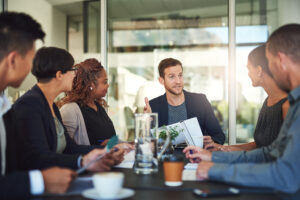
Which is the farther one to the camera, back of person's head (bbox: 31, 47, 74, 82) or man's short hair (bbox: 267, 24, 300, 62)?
back of person's head (bbox: 31, 47, 74, 82)

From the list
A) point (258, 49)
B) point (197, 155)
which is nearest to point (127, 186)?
point (197, 155)

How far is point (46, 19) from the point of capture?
600 cm

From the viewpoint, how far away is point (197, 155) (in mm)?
1898

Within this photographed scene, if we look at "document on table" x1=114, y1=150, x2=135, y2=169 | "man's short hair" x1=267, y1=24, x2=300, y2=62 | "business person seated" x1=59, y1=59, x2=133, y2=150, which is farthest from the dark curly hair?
"man's short hair" x1=267, y1=24, x2=300, y2=62

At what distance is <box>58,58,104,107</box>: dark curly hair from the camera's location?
3.02 meters

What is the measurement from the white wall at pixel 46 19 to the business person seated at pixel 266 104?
3.93 m

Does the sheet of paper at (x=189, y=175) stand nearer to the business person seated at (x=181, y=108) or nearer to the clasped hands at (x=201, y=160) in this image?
the clasped hands at (x=201, y=160)

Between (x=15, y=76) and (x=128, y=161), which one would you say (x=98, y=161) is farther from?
(x=15, y=76)

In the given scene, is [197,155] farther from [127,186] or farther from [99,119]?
[99,119]

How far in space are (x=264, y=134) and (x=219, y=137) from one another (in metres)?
1.12

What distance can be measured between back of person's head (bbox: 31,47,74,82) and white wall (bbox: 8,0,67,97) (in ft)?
11.4

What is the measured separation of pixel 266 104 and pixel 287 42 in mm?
1113

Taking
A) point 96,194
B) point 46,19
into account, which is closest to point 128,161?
point 96,194

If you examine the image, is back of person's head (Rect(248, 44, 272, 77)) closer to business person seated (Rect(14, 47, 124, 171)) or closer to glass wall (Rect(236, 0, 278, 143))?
business person seated (Rect(14, 47, 124, 171))
